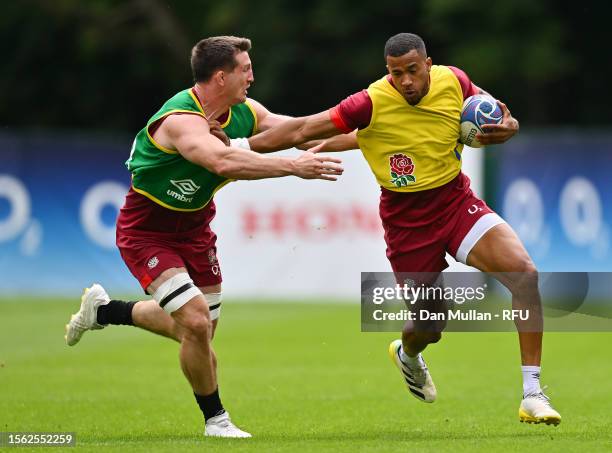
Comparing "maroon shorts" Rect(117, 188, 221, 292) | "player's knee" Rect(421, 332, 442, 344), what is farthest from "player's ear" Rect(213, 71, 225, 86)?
"player's knee" Rect(421, 332, 442, 344)

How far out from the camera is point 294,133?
28.0ft

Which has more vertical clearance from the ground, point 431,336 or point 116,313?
point 116,313

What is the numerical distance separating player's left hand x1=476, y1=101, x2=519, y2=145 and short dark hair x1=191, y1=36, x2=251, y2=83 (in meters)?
1.67

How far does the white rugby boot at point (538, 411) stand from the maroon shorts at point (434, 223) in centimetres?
112

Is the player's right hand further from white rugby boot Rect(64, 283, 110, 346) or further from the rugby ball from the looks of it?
white rugby boot Rect(64, 283, 110, 346)

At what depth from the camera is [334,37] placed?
96.6 feet

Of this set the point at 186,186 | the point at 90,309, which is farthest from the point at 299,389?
the point at 186,186

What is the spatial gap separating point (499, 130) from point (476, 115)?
0.61 ft

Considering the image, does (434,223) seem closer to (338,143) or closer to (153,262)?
(338,143)

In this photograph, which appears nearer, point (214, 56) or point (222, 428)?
point (222, 428)

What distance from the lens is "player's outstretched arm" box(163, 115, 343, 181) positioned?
779cm

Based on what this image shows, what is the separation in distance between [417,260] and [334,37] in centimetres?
2076

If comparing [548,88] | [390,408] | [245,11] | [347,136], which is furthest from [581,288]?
[245,11]

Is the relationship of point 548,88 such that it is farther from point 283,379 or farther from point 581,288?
point 283,379
